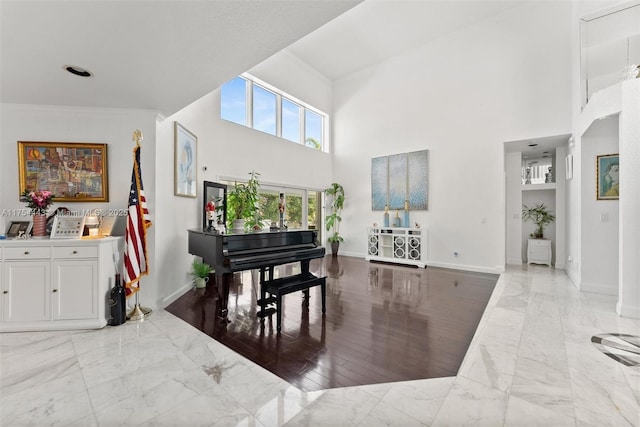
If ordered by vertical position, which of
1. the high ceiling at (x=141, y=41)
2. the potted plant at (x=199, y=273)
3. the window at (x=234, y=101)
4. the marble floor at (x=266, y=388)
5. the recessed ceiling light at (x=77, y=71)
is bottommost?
the marble floor at (x=266, y=388)

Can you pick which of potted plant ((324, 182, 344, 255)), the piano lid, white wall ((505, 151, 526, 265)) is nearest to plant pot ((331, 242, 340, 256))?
potted plant ((324, 182, 344, 255))

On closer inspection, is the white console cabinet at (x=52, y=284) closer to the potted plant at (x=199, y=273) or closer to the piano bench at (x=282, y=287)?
the potted plant at (x=199, y=273)

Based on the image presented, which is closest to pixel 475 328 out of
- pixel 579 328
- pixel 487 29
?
pixel 579 328

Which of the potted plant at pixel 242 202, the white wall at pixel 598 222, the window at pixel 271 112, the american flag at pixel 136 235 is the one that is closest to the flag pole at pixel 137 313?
the american flag at pixel 136 235

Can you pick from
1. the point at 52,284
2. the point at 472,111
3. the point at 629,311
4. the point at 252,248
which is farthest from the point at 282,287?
the point at 472,111

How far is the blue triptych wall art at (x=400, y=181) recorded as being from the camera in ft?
21.7

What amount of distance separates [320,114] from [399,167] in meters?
3.09

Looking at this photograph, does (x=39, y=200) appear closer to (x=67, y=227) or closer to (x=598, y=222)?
(x=67, y=227)

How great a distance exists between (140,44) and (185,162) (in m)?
2.36

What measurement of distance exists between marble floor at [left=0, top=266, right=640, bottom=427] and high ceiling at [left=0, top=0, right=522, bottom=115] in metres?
2.56

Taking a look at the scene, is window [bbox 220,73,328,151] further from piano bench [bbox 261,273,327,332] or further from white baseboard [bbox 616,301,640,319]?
white baseboard [bbox 616,301,640,319]

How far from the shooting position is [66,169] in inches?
131

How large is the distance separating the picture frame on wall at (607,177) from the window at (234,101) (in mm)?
6444

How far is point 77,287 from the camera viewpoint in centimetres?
292
